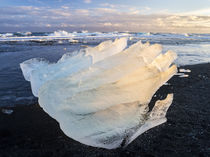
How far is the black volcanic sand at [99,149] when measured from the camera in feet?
8.12

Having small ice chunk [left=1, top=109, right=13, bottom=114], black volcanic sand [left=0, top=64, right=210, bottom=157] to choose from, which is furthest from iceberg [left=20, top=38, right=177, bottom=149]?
small ice chunk [left=1, top=109, right=13, bottom=114]

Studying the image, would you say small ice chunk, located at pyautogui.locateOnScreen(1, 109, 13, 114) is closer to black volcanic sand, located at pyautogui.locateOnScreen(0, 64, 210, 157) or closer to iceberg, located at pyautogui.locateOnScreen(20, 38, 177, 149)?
black volcanic sand, located at pyautogui.locateOnScreen(0, 64, 210, 157)

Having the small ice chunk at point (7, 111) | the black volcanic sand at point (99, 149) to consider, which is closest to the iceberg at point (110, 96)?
the black volcanic sand at point (99, 149)

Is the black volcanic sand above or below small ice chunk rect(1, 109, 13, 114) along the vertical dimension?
below

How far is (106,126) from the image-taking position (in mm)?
2301

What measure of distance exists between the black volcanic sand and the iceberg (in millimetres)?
243

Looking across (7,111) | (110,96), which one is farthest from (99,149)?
(7,111)

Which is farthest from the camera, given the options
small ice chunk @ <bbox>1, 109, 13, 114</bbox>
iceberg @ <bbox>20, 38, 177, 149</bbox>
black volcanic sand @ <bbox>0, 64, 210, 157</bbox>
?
small ice chunk @ <bbox>1, 109, 13, 114</bbox>

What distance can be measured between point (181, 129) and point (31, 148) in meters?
2.33

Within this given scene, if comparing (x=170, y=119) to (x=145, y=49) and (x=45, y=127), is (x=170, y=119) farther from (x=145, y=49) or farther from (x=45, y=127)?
(x=45, y=127)

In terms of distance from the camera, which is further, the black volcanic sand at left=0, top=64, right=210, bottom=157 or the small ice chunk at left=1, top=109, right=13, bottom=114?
the small ice chunk at left=1, top=109, right=13, bottom=114

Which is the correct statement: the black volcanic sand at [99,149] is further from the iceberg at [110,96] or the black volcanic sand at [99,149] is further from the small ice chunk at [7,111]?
the iceberg at [110,96]

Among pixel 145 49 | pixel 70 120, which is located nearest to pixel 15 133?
pixel 70 120

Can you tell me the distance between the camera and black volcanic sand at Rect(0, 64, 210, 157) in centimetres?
247
